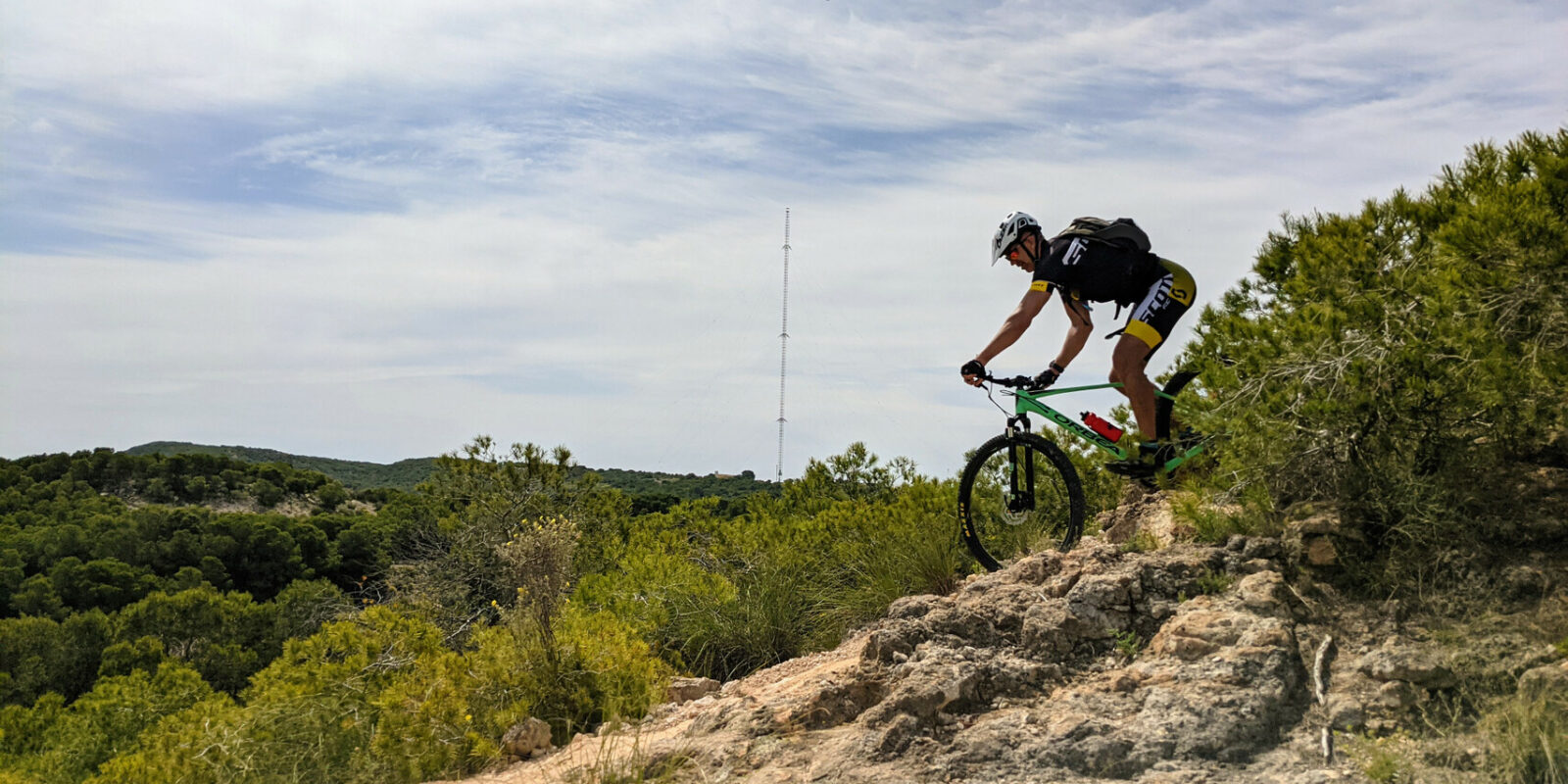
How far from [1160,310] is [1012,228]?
1.02 metres

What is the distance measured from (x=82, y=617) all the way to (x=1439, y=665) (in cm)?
2864

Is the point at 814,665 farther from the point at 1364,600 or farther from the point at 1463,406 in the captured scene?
the point at 1463,406

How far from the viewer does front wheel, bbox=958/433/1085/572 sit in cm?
657

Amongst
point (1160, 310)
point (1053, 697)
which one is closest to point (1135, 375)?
point (1160, 310)

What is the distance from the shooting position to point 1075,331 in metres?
6.59

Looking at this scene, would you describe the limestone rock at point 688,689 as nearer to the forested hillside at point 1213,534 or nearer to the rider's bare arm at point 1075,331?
the forested hillside at point 1213,534

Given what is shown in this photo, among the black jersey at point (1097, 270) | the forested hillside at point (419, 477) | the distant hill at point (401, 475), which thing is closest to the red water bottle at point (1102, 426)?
the black jersey at point (1097, 270)

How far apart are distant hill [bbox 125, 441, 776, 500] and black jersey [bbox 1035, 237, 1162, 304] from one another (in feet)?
71.5

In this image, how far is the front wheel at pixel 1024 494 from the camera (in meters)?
6.57

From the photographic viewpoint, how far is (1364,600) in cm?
472

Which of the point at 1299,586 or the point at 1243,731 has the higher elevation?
the point at 1299,586

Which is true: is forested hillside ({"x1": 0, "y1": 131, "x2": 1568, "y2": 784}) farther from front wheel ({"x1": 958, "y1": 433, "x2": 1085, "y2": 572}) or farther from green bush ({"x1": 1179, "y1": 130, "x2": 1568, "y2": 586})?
front wheel ({"x1": 958, "y1": 433, "x2": 1085, "y2": 572})

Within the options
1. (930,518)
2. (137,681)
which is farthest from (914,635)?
(137,681)

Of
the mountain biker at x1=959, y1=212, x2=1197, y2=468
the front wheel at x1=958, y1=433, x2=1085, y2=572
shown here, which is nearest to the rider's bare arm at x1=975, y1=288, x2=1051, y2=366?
the mountain biker at x1=959, y1=212, x2=1197, y2=468
